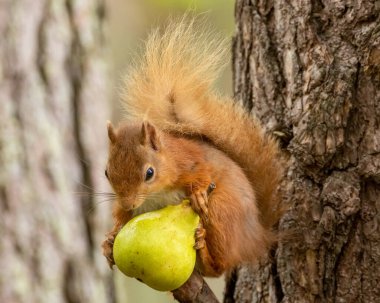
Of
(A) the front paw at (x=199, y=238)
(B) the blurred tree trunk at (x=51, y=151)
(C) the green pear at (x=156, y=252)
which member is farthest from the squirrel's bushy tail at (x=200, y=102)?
(B) the blurred tree trunk at (x=51, y=151)

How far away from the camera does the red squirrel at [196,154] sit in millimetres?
1985

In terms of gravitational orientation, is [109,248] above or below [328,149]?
below

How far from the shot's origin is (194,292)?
1734 millimetres

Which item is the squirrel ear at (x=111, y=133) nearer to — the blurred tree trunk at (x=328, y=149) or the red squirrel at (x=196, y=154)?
the red squirrel at (x=196, y=154)

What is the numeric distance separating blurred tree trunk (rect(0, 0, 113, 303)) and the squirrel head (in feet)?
3.85

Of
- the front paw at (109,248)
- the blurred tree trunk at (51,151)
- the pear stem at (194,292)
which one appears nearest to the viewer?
the pear stem at (194,292)

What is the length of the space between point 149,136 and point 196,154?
0.42 ft

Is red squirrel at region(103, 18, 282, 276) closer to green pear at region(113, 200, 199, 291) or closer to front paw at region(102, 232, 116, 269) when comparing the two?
front paw at region(102, 232, 116, 269)

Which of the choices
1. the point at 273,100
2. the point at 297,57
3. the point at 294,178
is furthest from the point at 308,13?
the point at 294,178

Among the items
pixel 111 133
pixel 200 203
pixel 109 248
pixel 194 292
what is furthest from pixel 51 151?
pixel 194 292

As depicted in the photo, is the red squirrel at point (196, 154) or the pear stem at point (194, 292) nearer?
the pear stem at point (194, 292)

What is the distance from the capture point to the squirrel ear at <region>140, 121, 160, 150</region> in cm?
205

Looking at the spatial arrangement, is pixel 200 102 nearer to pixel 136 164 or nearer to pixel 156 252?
pixel 136 164

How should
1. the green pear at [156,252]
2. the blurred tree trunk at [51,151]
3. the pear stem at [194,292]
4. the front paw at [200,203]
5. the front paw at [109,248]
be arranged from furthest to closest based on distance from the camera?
the blurred tree trunk at [51,151]
the front paw at [109,248]
the front paw at [200,203]
the pear stem at [194,292]
the green pear at [156,252]
